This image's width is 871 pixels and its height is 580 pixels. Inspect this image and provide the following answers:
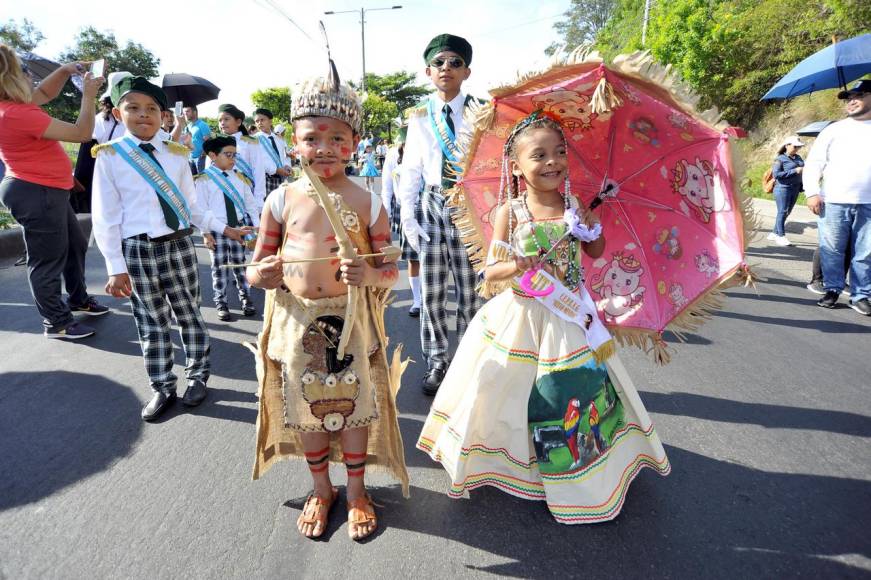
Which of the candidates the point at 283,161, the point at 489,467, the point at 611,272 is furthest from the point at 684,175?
the point at 283,161

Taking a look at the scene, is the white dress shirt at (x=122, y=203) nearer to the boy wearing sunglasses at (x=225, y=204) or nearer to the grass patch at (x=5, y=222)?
the boy wearing sunglasses at (x=225, y=204)

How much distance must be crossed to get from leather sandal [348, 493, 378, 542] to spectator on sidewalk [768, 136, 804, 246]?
344 inches

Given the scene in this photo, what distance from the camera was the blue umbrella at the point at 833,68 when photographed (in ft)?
17.1

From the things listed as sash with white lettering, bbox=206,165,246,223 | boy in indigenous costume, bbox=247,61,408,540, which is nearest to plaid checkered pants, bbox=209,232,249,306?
sash with white lettering, bbox=206,165,246,223

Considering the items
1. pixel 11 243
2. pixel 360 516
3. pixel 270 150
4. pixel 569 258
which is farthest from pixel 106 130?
pixel 569 258

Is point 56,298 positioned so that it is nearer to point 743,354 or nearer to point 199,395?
point 199,395

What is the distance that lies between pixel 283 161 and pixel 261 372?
20.6 ft

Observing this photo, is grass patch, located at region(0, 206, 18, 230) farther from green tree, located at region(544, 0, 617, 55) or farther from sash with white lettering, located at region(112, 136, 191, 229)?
green tree, located at region(544, 0, 617, 55)

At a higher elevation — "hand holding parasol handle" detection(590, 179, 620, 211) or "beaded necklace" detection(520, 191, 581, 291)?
"hand holding parasol handle" detection(590, 179, 620, 211)

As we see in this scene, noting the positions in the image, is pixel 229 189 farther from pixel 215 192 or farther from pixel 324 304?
pixel 324 304

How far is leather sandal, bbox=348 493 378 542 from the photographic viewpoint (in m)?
2.20

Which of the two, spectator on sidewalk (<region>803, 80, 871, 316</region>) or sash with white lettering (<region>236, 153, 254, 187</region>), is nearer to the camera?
spectator on sidewalk (<region>803, 80, 871, 316</region>)

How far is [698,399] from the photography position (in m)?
3.44

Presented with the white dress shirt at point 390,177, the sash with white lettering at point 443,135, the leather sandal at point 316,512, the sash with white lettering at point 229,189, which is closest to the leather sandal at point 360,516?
the leather sandal at point 316,512
